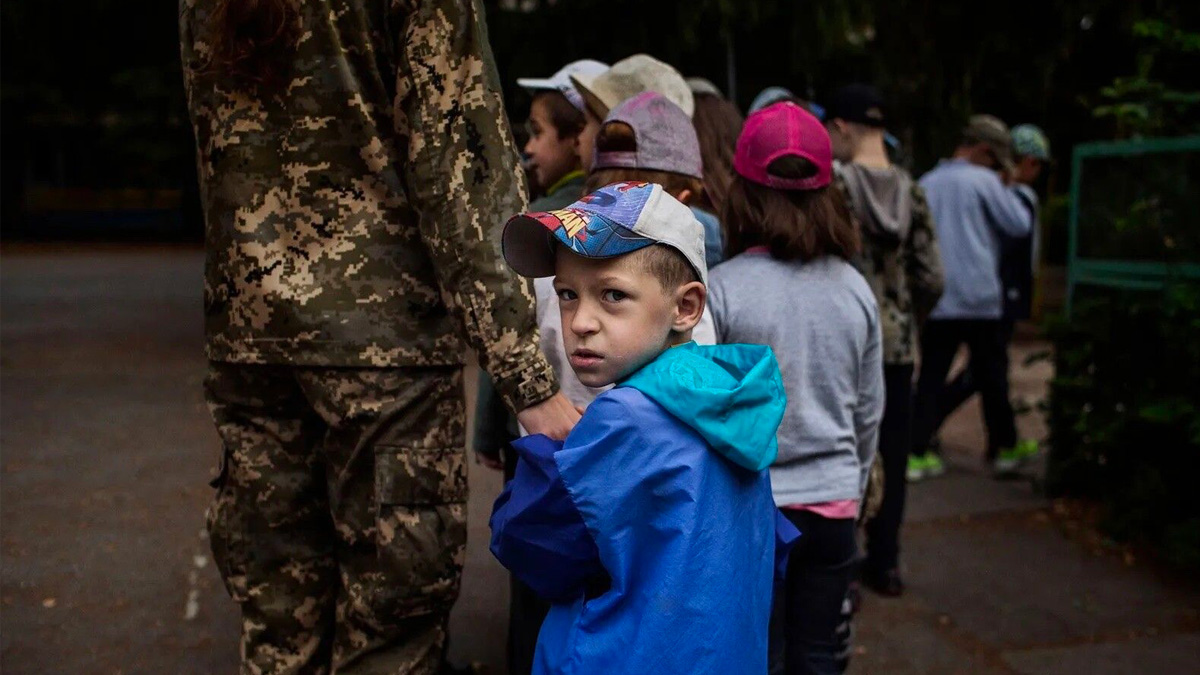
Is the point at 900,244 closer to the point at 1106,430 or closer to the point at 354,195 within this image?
the point at 1106,430

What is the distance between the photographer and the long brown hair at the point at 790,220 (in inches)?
121

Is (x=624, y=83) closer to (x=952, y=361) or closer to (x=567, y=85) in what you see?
(x=567, y=85)

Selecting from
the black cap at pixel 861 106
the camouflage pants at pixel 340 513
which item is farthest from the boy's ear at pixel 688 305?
the black cap at pixel 861 106

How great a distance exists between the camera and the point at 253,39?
8.28ft

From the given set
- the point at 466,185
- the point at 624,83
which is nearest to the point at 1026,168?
the point at 624,83

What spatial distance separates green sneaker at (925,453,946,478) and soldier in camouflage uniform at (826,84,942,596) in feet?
6.43

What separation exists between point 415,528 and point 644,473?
80 cm

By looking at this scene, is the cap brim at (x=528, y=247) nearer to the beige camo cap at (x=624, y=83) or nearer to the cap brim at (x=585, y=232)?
the cap brim at (x=585, y=232)

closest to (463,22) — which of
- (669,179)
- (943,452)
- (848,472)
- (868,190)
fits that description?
(669,179)

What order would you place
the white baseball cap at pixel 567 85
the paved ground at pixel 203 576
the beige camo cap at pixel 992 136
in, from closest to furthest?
the white baseball cap at pixel 567 85, the paved ground at pixel 203 576, the beige camo cap at pixel 992 136

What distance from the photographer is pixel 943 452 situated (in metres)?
7.28

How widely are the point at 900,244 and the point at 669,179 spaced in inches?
68.7

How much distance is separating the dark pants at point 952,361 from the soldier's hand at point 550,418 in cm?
407

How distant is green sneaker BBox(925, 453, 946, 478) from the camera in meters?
6.66
